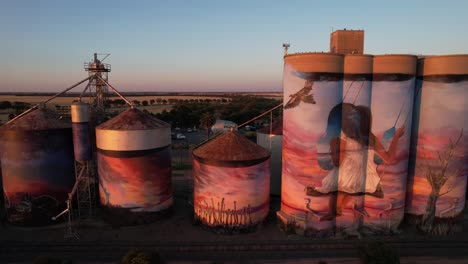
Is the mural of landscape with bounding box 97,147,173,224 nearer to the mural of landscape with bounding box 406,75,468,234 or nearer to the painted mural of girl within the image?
the painted mural of girl

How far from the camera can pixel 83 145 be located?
31.3 meters

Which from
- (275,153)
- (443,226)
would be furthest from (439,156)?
(275,153)

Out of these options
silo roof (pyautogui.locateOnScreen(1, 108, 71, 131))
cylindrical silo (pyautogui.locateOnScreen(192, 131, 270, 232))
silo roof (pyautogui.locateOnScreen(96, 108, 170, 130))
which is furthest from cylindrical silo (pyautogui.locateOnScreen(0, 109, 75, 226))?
cylindrical silo (pyautogui.locateOnScreen(192, 131, 270, 232))

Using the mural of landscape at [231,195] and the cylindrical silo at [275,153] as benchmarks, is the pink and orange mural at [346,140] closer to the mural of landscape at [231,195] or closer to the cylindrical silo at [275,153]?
the mural of landscape at [231,195]

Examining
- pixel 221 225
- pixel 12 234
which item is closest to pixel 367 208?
pixel 221 225

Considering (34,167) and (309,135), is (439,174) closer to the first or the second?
(309,135)

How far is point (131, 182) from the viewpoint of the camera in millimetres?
30422

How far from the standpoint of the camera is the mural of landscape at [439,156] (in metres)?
28.0

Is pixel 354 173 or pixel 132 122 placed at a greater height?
pixel 132 122

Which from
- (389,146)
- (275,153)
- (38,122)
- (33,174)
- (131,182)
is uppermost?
(38,122)

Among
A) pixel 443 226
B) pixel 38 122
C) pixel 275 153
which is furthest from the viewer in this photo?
pixel 275 153

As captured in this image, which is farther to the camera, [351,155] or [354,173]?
[354,173]

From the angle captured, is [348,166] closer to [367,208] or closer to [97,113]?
[367,208]

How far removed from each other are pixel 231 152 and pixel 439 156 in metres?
19.8
